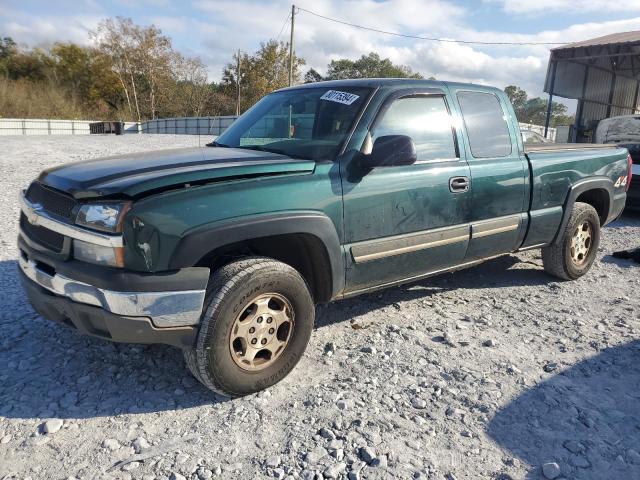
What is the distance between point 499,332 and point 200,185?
8.28 feet

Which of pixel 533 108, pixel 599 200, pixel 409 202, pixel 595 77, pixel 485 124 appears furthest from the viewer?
pixel 533 108

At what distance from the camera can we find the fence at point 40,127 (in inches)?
1252

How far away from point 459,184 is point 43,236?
2742mm

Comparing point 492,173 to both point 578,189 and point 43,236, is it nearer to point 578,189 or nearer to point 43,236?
point 578,189

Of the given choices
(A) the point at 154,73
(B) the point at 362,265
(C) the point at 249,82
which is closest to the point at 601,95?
(C) the point at 249,82

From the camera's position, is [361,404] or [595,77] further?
[595,77]

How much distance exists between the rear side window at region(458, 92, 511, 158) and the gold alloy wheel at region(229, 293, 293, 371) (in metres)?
2.01

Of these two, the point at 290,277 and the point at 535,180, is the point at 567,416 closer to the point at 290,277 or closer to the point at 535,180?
the point at 290,277

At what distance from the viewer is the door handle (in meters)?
3.59

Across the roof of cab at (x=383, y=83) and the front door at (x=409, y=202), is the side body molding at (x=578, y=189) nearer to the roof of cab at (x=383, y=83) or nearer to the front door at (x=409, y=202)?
the front door at (x=409, y=202)

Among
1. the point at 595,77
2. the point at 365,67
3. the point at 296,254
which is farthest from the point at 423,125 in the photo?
the point at 365,67

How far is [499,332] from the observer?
3768 millimetres

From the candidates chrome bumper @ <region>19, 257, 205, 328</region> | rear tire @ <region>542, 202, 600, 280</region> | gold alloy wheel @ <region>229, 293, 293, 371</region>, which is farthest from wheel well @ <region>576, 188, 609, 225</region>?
chrome bumper @ <region>19, 257, 205, 328</region>

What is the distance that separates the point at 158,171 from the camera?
2.66 m
